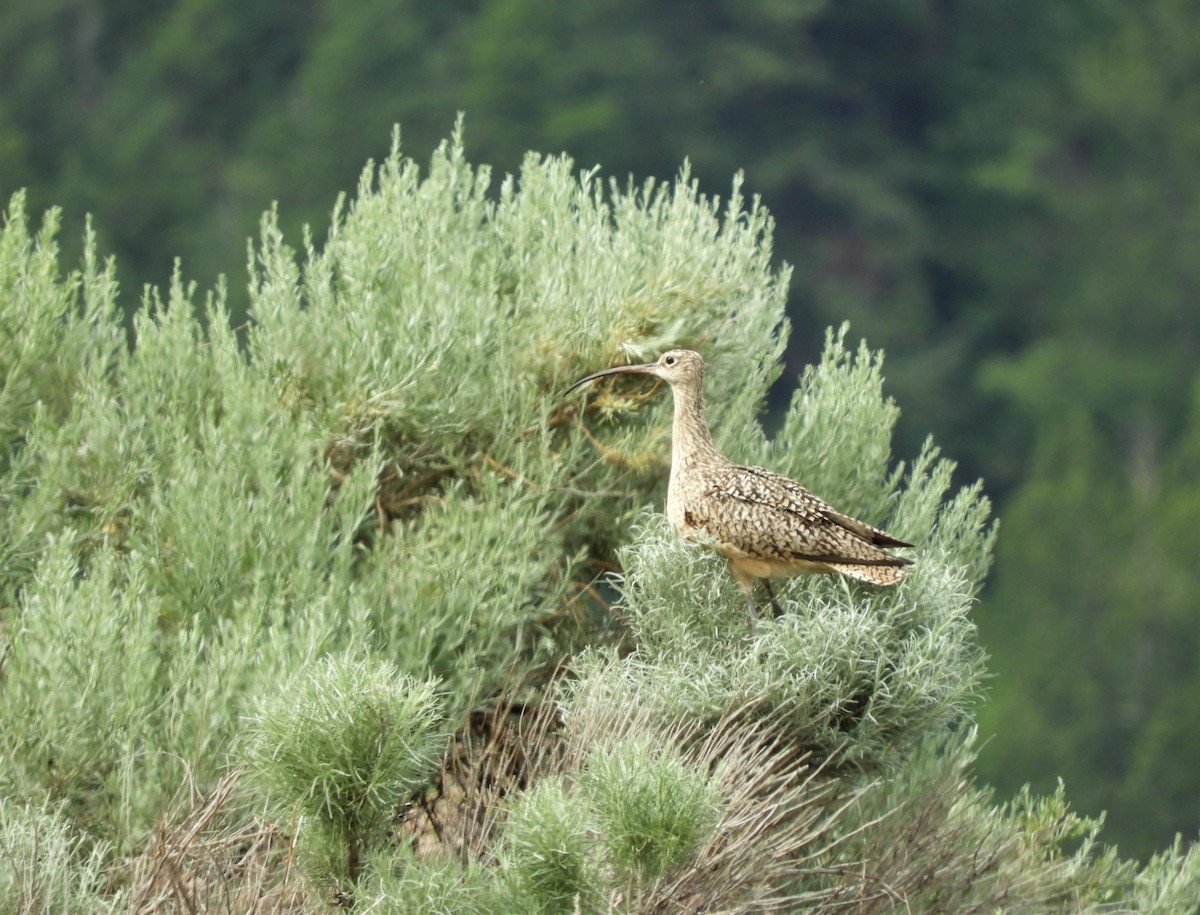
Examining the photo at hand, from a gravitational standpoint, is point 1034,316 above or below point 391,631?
above

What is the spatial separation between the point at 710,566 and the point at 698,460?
0.49 metres

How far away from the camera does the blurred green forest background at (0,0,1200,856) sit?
42.2 m

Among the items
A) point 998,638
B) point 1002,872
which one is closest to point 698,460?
point 1002,872

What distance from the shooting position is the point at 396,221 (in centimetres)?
1168

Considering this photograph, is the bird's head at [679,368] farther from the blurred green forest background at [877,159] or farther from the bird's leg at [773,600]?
the blurred green forest background at [877,159]

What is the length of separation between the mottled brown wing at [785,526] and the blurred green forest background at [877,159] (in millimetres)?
30738

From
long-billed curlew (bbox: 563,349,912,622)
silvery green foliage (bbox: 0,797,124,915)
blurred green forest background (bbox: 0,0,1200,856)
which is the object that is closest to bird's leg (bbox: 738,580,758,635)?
long-billed curlew (bbox: 563,349,912,622)

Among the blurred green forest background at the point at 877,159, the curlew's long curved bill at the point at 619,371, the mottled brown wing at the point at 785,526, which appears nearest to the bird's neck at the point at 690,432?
the curlew's long curved bill at the point at 619,371

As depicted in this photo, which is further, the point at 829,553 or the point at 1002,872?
the point at 1002,872

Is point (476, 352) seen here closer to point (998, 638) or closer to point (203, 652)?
point (203, 652)

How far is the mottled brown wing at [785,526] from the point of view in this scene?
8.88m

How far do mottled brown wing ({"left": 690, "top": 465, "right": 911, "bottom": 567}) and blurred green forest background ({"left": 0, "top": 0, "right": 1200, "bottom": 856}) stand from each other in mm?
30738

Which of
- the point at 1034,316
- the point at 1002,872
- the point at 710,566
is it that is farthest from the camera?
the point at 1034,316

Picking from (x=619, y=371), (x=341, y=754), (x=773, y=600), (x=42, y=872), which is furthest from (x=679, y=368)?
(x=42, y=872)
